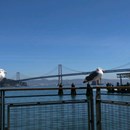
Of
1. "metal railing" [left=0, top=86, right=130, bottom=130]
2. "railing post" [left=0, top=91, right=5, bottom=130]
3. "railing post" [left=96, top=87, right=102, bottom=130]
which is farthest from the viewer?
"railing post" [left=96, top=87, right=102, bottom=130]

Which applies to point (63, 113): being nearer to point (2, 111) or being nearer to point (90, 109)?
point (90, 109)

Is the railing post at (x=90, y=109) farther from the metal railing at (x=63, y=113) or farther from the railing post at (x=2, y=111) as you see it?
the railing post at (x=2, y=111)

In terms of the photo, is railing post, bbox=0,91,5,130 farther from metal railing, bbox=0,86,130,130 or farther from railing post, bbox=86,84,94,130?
railing post, bbox=86,84,94,130

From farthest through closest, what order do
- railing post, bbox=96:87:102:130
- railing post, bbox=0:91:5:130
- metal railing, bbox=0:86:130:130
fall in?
railing post, bbox=96:87:102:130
metal railing, bbox=0:86:130:130
railing post, bbox=0:91:5:130

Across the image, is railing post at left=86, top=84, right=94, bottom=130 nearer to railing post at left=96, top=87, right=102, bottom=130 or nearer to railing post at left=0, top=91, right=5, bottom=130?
railing post at left=96, top=87, right=102, bottom=130

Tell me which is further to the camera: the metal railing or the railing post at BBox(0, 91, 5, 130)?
the metal railing

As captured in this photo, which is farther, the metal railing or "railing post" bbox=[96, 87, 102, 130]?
"railing post" bbox=[96, 87, 102, 130]

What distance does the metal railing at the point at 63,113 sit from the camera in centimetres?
425

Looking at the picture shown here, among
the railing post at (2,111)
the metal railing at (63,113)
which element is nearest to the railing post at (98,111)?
the metal railing at (63,113)

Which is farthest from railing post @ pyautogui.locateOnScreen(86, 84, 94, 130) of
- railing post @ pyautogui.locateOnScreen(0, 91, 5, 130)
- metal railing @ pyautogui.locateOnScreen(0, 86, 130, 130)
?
railing post @ pyautogui.locateOnScreen(0, 91, 5, 130)

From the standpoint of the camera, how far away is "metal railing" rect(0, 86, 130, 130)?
4.25m

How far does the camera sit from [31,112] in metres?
4.36

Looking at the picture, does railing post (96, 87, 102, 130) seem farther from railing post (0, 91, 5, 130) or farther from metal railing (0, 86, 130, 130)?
railing post (0, 91, 5, 130)

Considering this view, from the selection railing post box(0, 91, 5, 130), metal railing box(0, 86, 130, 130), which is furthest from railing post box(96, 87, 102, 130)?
railing post box(0, 91, 5, 130)
